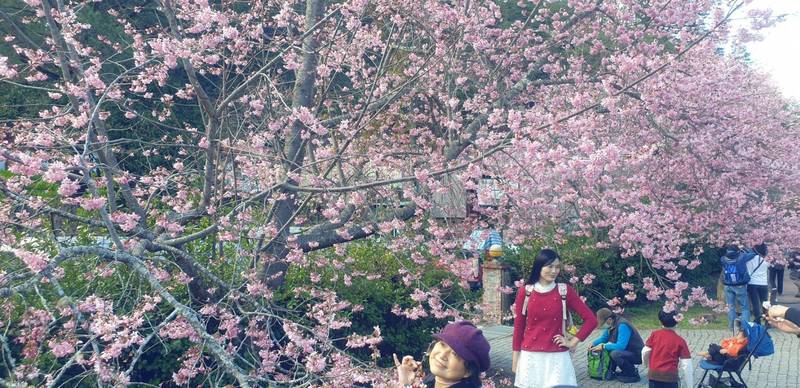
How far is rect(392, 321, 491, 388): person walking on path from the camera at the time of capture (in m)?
3.84

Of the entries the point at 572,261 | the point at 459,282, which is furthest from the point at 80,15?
the point at 572,261

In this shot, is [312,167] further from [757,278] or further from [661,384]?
[757,278]

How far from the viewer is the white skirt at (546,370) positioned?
18.8 feet

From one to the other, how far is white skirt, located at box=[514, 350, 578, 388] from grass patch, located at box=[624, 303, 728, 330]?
811 centimetres

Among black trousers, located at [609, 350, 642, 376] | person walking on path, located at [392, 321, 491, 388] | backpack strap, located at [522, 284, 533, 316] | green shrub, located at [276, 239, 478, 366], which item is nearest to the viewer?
person walking on path, located at [392, 321, 491, 388]

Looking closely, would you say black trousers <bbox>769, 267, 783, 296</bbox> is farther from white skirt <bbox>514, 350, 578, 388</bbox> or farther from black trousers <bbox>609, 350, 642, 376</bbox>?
white skirt <bbox>514, 350, 578, 388</bbox>

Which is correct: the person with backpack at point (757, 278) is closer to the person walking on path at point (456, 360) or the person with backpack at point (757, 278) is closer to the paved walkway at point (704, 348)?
the paved walkway at point (704, 348)

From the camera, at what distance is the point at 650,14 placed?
859cm

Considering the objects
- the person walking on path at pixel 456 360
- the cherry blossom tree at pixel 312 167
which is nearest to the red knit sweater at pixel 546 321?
the cherry blossom tree at pixel 312 167

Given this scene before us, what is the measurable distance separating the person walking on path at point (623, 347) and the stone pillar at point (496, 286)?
366 centimetres

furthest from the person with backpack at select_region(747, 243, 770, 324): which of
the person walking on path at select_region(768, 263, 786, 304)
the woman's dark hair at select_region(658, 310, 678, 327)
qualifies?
the woman's dark hair at select_region(658, 310, 678, 327)

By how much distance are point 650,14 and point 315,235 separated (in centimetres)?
498

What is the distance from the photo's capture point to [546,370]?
576 cm

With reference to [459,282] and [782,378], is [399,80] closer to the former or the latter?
[459,282]
